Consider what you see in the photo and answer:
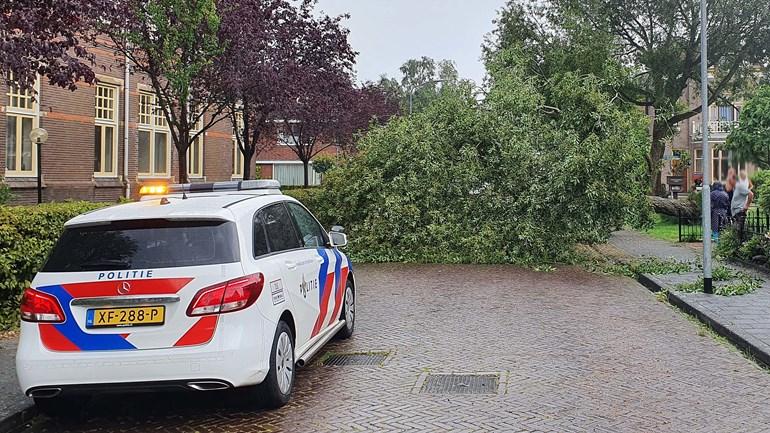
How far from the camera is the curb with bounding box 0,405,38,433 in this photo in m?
5.16

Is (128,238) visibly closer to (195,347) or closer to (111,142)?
(195,347)

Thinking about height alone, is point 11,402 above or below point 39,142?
below

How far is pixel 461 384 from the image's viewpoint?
6227 millimetres

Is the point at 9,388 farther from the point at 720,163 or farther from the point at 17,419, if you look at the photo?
the point at 720,163

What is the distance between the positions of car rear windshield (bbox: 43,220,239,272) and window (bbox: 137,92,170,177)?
20.6m

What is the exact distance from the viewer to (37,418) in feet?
18.1

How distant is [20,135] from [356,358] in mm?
15911

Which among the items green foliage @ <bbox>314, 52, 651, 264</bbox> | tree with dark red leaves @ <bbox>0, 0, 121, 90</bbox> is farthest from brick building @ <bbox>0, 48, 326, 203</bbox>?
tree with dark red leaves @ <bbox>0, 0, 121, 90</bbox>

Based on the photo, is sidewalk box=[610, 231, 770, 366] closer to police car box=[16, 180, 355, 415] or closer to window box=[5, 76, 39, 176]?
police car box=[16, 180, 355, 415]

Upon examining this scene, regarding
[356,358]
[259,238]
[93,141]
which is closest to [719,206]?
[356,358]

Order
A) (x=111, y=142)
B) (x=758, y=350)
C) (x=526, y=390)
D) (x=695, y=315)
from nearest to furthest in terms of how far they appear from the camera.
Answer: (x=526, y=390) → (x=758, y=350) → (x=695, y=315) → (x=111, y=142)

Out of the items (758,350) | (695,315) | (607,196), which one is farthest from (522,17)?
(758,350)

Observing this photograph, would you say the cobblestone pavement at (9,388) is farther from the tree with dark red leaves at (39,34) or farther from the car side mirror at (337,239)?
the car side mirror at (337,239)

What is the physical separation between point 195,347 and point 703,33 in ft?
28.6
